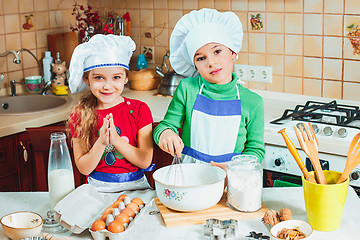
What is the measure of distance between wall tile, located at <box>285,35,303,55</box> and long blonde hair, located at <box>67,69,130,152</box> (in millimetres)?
1266

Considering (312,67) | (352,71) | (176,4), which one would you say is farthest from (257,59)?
(176,4)

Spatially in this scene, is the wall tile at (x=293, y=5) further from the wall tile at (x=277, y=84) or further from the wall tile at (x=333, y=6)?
the wall tile at (x=277, y=84)

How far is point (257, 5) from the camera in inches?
107

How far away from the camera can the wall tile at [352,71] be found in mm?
2488

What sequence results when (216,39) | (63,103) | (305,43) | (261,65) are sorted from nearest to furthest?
1. (216,39)
2. (305,43)
3. (261,65)
4. (63,103)

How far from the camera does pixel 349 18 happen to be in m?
2.46

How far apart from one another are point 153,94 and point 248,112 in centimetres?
137

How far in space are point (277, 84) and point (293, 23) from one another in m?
0.33

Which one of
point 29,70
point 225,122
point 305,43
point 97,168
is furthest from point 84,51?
point 29,70

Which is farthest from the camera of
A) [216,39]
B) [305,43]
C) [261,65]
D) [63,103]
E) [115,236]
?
[63,103]

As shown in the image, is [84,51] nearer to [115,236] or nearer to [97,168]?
[97,168]

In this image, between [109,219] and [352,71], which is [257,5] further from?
[109,219]

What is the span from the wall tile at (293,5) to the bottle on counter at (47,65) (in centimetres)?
146

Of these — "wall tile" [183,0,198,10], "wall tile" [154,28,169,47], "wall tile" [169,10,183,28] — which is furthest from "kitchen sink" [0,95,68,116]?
"wall tile" [183,0,198,10]
